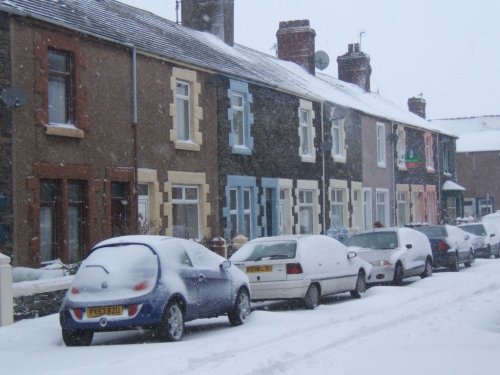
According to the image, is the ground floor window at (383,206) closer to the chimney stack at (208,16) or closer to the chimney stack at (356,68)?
the chimney stack at (356,68)

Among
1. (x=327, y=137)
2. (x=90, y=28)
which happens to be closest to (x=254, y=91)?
(x=327, y=137)

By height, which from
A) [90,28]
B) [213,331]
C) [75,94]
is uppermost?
[90,28]

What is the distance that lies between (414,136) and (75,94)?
83.7ft

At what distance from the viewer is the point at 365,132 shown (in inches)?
1385

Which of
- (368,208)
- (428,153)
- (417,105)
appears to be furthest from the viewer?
(417,105)

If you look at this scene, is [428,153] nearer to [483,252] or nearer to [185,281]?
[483,252]

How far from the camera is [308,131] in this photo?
1182 inches

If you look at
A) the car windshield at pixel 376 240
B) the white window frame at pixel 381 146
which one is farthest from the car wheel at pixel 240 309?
the white window frame at pixel 381 146

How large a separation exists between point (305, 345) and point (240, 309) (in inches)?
131

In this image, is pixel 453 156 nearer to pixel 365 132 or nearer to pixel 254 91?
pixel 365 132

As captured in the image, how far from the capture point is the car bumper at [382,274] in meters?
20.0

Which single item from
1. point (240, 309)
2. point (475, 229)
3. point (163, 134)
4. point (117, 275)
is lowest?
point (240, 309)

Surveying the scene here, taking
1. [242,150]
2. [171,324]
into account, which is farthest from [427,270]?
[171,324]

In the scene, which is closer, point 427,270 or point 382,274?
point 382,274
